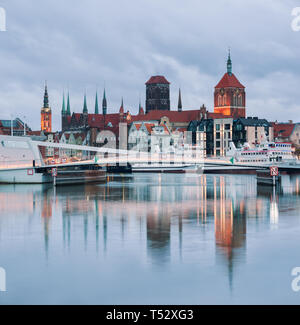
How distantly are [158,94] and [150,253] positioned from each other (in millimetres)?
173070

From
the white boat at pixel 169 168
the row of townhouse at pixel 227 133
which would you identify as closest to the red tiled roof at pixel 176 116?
the row of townhouse at pixel 227 133

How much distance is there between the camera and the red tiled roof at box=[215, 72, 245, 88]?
17925cm

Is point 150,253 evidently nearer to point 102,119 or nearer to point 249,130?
point 249,130

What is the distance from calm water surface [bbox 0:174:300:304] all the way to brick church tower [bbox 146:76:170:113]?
152 meters

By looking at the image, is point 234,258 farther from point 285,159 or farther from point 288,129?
point 288,129

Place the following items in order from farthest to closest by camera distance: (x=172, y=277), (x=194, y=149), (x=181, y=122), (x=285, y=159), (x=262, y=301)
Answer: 1. (x=181, y=122)
2. (x=194, y=149)
3. (x=285, y=159)
4. (x=172, y=277)
5. (x=262, y=301)

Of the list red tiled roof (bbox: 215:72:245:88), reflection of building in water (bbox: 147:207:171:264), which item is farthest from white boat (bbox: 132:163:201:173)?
reflection of building in water (bbox: 147:207:171:264)

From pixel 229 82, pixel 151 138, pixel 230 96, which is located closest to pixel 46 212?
pixel 151 138

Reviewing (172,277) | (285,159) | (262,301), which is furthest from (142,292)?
(285,159)

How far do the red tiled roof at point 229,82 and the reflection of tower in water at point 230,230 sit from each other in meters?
135

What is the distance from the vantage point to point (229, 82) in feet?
589

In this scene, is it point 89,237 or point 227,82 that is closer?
point 89,237

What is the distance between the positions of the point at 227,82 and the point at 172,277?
164 meters

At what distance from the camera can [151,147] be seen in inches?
5359
